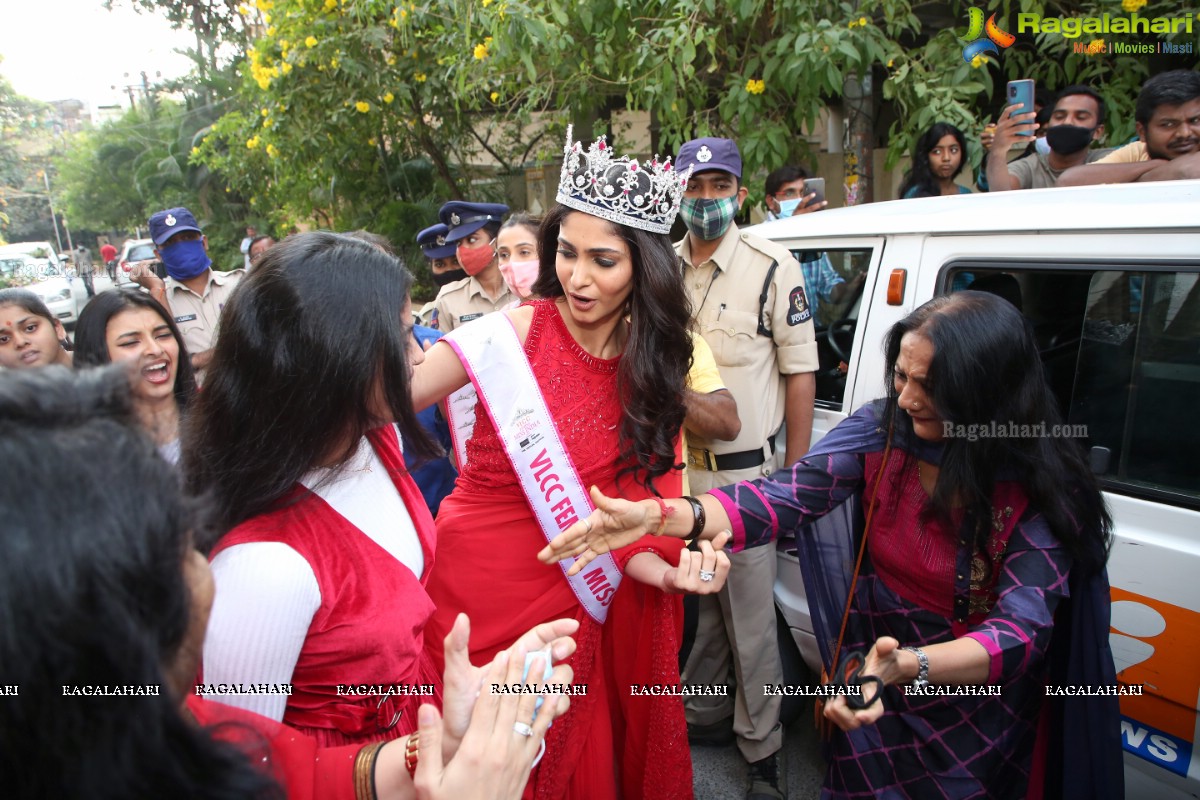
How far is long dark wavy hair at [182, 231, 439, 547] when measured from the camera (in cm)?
124

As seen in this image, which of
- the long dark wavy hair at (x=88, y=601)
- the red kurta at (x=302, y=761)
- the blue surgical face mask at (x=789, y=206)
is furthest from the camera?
the blue surgical face mask at (x=789, y=206)

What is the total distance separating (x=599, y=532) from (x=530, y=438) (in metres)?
0.38

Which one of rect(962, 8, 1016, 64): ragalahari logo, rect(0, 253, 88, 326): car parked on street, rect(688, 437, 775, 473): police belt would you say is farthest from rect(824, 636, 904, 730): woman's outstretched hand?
rect(0, 253, 88, 326): car parked on street

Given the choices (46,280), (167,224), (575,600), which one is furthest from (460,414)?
(46,280)

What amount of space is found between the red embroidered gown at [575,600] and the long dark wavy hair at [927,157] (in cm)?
296

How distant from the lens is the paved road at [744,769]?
2.64 meters

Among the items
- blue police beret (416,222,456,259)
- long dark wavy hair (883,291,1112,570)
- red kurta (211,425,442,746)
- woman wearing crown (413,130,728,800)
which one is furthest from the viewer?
blue police beret (416,222,456,259)

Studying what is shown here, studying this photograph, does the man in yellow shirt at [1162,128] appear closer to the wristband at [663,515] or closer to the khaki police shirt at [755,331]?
the khaki police shirt at [755,331]

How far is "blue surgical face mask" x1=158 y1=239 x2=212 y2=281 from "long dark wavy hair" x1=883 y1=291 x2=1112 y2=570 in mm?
4609

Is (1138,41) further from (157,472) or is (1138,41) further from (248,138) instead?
(248,138)

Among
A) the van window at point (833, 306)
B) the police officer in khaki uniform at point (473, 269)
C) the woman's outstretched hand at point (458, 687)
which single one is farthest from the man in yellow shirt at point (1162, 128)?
the woman's outstretched hand at point (458, 687)

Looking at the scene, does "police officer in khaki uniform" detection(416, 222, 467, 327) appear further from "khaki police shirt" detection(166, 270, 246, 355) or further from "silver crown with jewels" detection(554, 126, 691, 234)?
"silver crown with jewels" detection(554, 126, 691, 234)

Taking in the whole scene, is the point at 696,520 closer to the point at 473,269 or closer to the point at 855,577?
the point at 855,577

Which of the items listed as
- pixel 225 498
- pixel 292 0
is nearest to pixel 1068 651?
pixel 225 498
